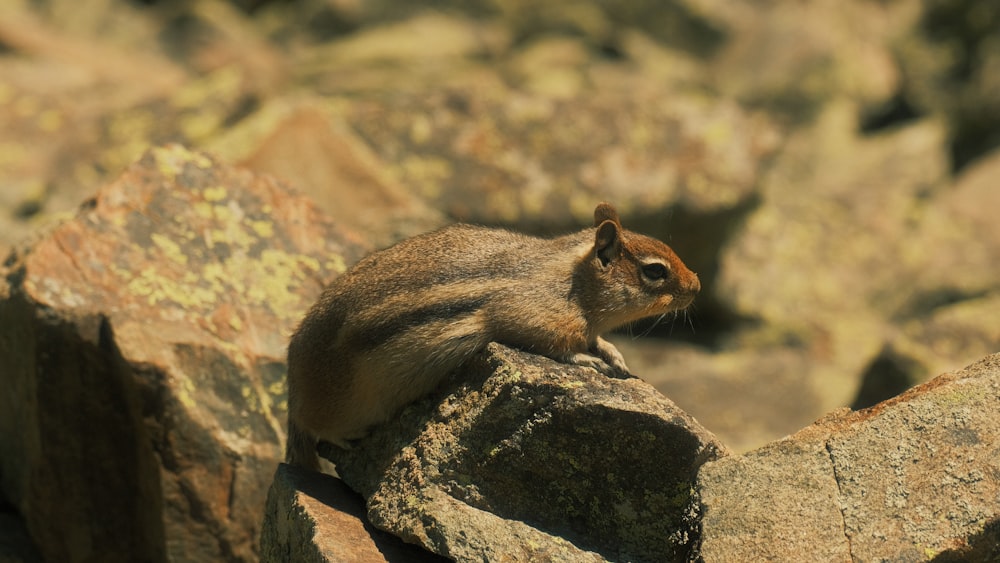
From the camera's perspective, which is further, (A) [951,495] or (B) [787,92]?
(B) [787,92]

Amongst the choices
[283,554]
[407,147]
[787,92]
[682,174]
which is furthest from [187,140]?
[787,92]

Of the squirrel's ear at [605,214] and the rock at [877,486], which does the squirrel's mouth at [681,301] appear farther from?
the rock at [877,486]

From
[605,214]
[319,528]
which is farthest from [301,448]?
[605,214]

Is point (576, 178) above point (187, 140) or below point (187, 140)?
below

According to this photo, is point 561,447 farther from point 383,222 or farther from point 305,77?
point 305,77

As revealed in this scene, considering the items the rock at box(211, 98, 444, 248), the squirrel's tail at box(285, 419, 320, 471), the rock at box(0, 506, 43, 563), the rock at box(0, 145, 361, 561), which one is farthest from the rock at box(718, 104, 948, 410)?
the rock at box(0, 506, 43, 563)

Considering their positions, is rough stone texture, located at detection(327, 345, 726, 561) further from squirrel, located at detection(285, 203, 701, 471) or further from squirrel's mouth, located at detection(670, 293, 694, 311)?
squirrel's mouth, located at detection(670, 293, 694, 311)
